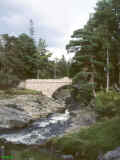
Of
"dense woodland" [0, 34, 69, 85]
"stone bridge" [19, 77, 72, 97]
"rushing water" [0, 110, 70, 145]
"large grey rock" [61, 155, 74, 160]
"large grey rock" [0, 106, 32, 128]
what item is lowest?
"rushing water" [0, 110, 70, 145]

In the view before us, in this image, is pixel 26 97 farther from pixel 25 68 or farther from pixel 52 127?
pixel 25 68

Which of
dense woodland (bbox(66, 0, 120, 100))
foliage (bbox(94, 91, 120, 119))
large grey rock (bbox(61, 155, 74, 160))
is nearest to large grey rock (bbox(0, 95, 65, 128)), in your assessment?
dense woodland (bbox(66, 0, 120, 100))

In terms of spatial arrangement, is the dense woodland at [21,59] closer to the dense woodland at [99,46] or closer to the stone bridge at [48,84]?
the stone bridge at [48,84]

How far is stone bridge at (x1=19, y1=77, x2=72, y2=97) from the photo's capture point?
103 ft

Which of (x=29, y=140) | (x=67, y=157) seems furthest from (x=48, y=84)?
(x=67, y=157)

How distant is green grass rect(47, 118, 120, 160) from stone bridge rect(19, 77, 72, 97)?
19920 mm

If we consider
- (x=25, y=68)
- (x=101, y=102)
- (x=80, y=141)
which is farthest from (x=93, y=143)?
(x=25, y=68)

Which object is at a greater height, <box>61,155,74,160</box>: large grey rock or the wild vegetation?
the wild vegetation

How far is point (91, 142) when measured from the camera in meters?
9.77

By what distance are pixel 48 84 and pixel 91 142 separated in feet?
74.3

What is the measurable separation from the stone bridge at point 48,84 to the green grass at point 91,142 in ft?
65.4

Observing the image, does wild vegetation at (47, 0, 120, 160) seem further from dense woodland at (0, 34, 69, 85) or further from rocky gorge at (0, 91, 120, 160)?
dense woodland at (0, 34, 69, 85)

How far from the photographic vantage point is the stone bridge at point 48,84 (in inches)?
1233

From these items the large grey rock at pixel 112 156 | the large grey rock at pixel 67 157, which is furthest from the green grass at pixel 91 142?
the large grey rock at pixel 112 156
